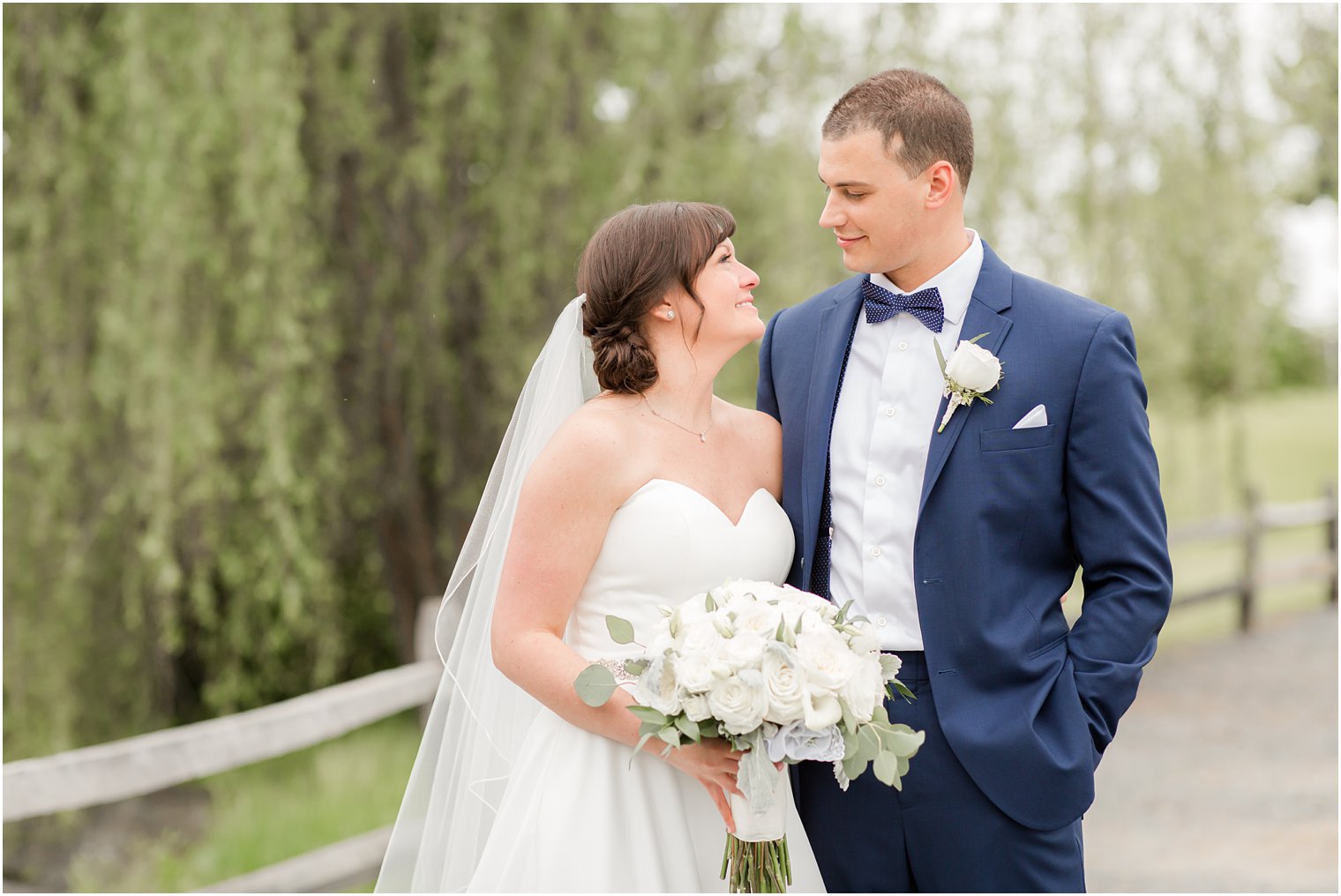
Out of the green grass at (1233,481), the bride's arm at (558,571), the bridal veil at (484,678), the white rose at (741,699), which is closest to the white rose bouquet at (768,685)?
the white rose at (741,699)

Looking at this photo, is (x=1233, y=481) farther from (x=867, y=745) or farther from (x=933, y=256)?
(x=867, y=745)

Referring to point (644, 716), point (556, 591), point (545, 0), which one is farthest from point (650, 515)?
point (545, 0)

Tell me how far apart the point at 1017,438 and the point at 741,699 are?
0.84 m

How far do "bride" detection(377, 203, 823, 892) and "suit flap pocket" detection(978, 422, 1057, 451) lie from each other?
0.46m

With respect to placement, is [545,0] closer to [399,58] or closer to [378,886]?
[399,58]

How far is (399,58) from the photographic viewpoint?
6.00 m

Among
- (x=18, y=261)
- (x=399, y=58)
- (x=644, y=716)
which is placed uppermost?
(x=399, y=58)

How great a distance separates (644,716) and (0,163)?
4.50 meters

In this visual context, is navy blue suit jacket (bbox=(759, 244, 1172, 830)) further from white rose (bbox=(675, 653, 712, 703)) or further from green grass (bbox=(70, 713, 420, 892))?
green grass (bbox=(70, 713, 420, 892))

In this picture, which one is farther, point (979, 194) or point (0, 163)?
point (979, 194)

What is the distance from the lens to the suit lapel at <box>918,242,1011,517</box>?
95.6 inches

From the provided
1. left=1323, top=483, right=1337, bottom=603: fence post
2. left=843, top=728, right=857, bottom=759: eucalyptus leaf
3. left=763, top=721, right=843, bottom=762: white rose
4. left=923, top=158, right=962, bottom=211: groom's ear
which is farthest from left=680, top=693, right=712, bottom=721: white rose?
left=1323, top=483, right=1337, bottom=603: fence post

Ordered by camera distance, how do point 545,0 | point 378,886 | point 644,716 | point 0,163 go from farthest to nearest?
point 545,0 → point 0,163 → point 378,886 → point 644,716

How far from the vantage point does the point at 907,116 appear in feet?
8.18
